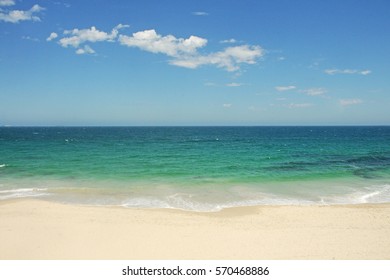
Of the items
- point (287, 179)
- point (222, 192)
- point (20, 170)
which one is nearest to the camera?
point (222, 192)

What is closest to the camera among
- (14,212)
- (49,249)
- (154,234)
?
(49,249)

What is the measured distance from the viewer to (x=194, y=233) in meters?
10.8

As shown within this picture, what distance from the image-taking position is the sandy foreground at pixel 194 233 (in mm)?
9125

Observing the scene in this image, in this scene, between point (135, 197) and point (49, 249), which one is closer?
point (49, 249)

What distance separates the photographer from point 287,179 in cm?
2275

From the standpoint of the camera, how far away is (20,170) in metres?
26.1

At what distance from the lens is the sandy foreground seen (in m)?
9.12

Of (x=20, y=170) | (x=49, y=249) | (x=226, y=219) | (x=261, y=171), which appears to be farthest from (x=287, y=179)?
(x=20, y=170)

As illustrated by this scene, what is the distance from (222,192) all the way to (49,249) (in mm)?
11040

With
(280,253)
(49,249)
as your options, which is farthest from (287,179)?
(49,249)
